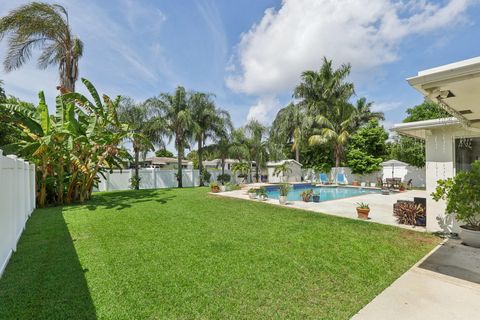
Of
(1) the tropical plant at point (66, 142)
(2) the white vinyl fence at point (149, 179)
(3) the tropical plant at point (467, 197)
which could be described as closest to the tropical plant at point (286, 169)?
(2) the white vinyl fence at point (149, 179)

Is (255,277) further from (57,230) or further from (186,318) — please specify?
(57,230)

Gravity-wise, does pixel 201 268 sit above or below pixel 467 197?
below

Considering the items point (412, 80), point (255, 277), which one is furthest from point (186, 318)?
→ point (412, 80)

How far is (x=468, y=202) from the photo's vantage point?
5.80 meters

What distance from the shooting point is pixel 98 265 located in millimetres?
4496

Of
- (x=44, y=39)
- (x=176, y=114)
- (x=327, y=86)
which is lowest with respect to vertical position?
(x=176, y=114)

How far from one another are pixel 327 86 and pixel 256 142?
428 inches

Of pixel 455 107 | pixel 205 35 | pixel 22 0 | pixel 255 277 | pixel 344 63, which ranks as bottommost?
pixel 255 277

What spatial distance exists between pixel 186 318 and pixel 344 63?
106 feet

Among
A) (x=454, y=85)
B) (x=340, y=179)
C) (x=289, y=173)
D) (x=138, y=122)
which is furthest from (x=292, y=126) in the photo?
(x=454, y=85)

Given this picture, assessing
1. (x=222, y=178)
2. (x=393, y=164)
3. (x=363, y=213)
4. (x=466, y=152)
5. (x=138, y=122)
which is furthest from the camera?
(x=222, y=178)

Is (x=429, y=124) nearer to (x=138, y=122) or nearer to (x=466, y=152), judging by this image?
(x=466, y=152)

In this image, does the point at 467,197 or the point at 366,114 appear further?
the point at 366,114

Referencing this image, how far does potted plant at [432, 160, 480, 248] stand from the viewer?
5.72 metres
